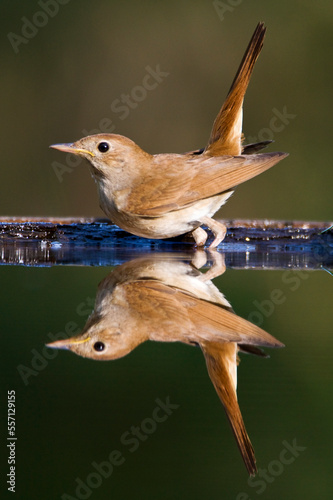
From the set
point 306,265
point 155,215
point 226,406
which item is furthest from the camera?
point 155,215

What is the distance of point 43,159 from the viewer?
8.41m

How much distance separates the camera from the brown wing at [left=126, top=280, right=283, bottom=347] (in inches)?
82.5

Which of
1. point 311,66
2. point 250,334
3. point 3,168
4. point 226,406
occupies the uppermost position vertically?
point 311,66

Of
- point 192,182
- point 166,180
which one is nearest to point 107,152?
point 166,180

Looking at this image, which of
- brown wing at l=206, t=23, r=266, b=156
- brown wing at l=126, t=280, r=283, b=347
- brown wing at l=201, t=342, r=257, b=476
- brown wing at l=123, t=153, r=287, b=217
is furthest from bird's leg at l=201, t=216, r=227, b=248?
brown wing at l=201, t=342, r=257, b=476

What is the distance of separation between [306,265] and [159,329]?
5.58 ft

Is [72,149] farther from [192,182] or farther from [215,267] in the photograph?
[215,267]

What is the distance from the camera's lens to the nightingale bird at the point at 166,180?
13.8 feet

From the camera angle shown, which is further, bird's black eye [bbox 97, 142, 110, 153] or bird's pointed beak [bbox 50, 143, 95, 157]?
bird's black eye [bbox 97, 142, 110, 153]

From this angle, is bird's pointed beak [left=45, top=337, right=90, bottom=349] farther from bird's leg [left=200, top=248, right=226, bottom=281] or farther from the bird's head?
the bird's head

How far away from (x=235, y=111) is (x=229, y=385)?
308 cm

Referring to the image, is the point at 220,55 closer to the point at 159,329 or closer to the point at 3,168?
the point at 3,168

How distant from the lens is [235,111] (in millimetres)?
4520

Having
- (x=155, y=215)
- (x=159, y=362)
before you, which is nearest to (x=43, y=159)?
(x=155, y=215)
